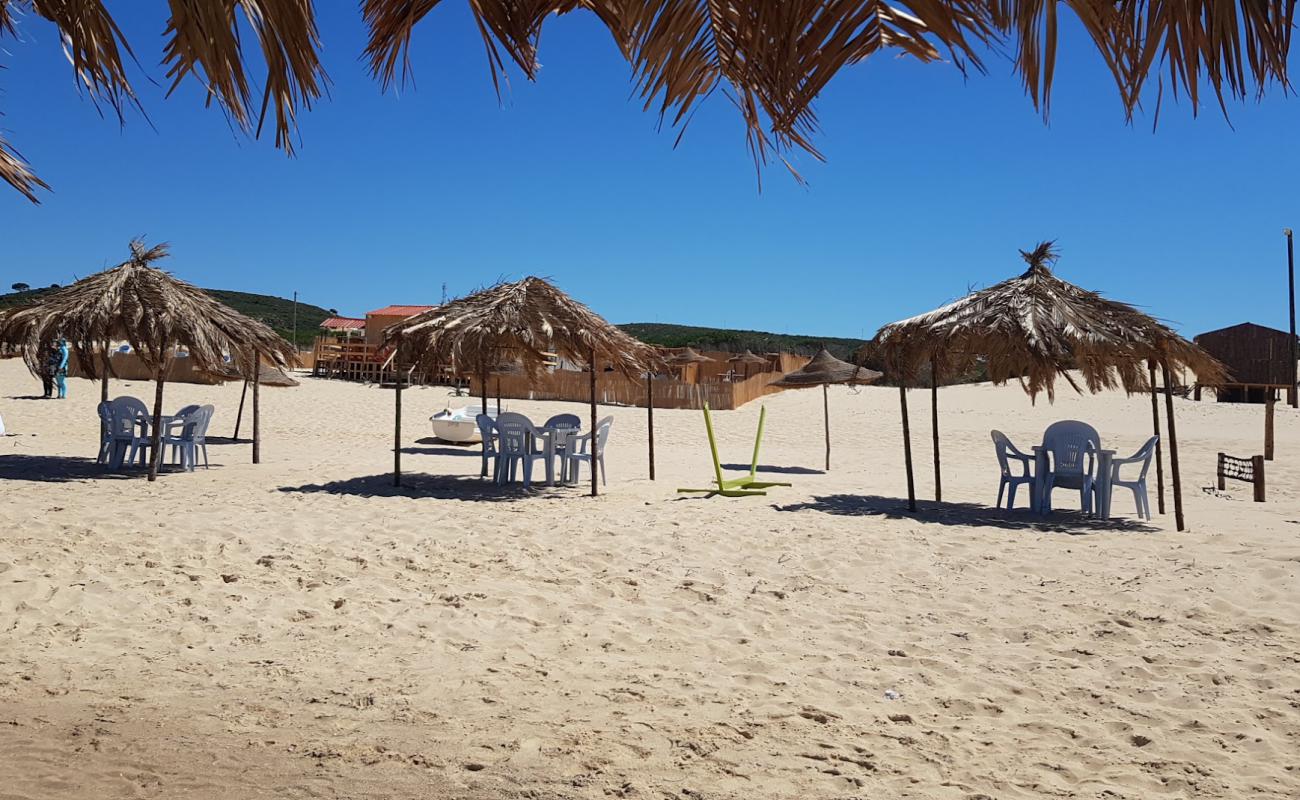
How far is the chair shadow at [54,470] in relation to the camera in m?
9.85

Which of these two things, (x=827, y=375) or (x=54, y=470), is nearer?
(x=54, y=470)

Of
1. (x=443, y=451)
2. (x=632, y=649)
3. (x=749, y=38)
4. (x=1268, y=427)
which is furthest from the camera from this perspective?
(x=1268, y=427)

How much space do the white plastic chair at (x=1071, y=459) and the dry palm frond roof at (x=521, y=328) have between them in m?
4.38

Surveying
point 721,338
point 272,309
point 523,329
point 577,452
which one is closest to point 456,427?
point 577,452

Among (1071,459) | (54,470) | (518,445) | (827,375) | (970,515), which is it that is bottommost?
(970,515)

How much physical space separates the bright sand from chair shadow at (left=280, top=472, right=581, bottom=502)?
1.23 ft

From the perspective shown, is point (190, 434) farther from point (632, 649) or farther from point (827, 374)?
point (827, 374)

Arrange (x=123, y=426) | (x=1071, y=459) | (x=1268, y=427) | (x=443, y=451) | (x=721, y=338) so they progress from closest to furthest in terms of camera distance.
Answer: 1. (x=1071, y=459)
2. (x=123, y=426)
3. (x=443, y=451)
4. (x=1268, y=427)
5. (x=721, y=338)

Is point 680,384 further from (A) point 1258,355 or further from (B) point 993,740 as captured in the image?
(B) point 993,740

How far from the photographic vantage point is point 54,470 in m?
10.6

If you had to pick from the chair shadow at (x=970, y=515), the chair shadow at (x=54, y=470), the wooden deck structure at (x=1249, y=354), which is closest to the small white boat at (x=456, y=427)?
the chair shadow at (x=54, y=470)

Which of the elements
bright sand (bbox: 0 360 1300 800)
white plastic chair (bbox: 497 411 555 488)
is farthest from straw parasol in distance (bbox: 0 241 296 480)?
white plastic chair (bbox: 497 411 555 488)

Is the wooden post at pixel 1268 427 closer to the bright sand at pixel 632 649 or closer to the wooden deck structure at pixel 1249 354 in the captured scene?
the bright sand at pixel 632 649

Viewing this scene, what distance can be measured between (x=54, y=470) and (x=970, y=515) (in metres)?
10.1
